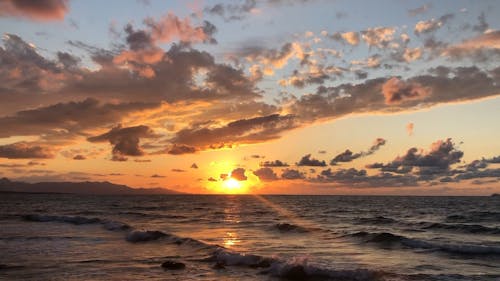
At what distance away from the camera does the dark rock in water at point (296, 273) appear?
21.9 meters

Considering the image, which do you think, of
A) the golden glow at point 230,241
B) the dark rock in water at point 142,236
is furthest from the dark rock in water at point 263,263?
the dark rock in water at point 142,236

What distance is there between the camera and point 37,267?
23625 mm

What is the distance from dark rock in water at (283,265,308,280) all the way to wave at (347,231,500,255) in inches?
573

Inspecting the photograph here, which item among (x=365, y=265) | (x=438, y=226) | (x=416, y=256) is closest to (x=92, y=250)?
(x=365, y=265)

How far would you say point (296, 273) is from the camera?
2225 centimetres

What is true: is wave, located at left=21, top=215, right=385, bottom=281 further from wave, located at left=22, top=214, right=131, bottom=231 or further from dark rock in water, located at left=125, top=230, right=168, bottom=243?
wave, located at left=22, top=214, right=131, bottom=231

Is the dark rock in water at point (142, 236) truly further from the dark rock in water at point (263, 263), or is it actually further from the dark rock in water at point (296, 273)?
the dark rock in water at point (296, 273)

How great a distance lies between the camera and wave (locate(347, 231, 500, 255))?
3162 cm

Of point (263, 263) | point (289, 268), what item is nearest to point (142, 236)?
point (263, 263)

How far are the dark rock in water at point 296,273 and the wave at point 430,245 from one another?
47.8ft

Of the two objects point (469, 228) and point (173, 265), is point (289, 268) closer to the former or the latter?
point (173, 265)

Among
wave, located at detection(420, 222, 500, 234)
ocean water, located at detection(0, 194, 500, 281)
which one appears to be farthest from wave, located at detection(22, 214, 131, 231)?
wave, located at detection(420, 222, 500, 234)

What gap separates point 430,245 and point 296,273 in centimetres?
1635

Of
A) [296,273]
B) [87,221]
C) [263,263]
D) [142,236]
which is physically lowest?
[296,273]
